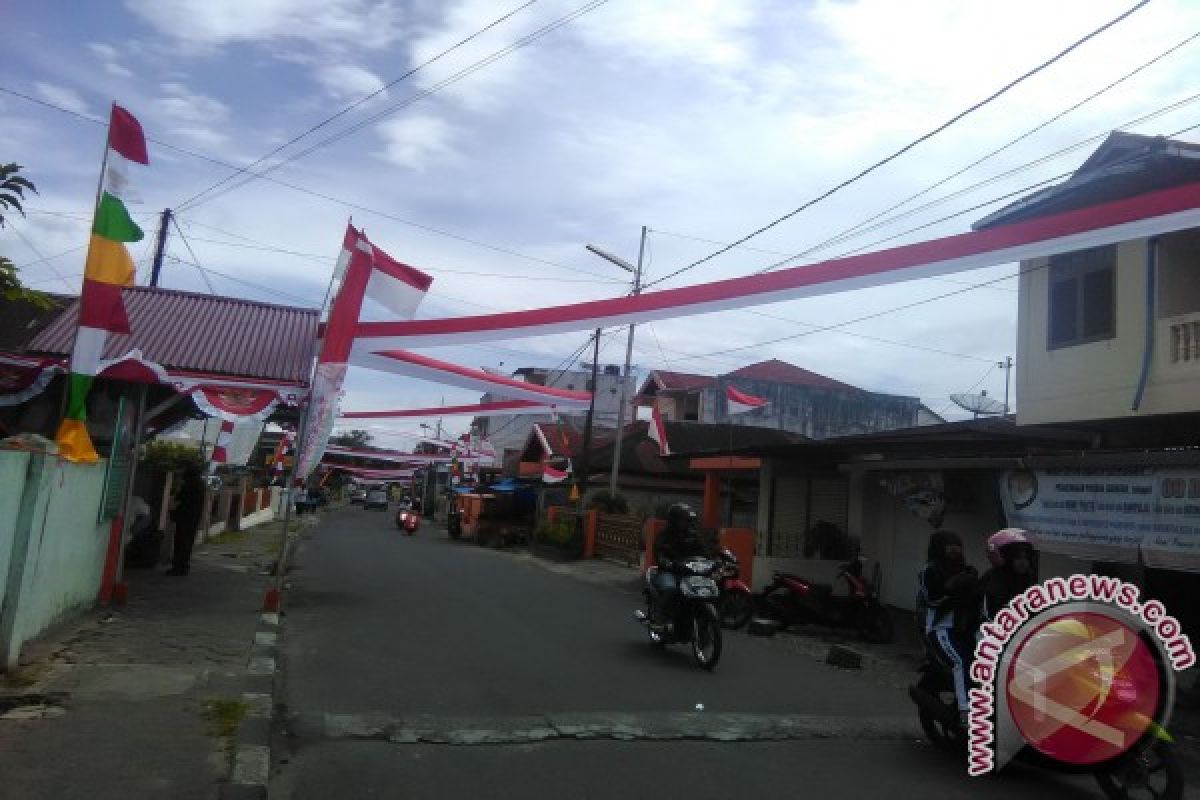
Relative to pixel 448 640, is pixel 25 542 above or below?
above

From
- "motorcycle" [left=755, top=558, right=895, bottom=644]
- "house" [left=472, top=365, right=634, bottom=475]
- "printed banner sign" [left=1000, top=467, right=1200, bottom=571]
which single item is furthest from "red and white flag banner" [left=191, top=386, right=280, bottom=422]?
"house" [left=472, top=365, right=634, bottom=475]

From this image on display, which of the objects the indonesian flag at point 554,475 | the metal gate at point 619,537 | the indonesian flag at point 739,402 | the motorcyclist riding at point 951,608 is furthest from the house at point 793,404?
the motorcyclist riding at point 951,608

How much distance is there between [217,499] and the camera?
2503cm

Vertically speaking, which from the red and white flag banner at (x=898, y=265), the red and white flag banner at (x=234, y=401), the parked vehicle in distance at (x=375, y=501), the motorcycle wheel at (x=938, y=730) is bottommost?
the motorcycle wheel at (x=938, y=730)

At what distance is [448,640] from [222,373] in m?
4.84

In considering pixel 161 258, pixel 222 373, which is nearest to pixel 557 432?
pixel 161 258

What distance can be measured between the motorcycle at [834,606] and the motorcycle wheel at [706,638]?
418cm

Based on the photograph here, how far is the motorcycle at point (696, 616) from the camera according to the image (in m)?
9.37

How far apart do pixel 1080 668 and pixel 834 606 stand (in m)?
8.73

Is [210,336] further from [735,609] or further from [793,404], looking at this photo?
[793,404]

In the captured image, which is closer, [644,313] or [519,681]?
[644,313]

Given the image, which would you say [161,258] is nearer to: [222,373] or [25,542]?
[222,373]

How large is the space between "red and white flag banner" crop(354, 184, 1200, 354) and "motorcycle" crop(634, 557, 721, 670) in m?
3.07

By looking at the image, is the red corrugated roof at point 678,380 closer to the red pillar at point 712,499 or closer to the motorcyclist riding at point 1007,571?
the red pillar at point 712,499
